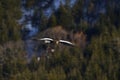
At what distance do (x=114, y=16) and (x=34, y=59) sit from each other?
3871 millimetres

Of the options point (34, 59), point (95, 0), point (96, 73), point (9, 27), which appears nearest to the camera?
point (96, 73)

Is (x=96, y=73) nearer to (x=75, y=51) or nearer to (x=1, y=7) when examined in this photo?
(x=75, y=51)

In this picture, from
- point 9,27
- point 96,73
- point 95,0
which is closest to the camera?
point 96,73

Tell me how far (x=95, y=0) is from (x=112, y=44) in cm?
400

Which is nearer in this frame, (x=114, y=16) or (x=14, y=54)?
(x=14, y=54)

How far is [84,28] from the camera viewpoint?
18.0 metres

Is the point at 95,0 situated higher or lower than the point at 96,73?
higher

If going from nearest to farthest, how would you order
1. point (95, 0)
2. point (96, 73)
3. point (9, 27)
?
point (96, 73) → point (9, 27) → point (95, 0)

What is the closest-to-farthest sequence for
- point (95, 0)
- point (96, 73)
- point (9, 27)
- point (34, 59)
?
point (96, 73) < point (34, 59) < point (9, 27) < point (95, 0)

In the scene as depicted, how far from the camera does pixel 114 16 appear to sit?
59.5ft

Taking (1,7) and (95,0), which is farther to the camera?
(95,0)

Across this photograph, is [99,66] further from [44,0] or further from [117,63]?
[44,0]

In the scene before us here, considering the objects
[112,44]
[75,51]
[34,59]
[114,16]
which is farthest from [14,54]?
[114,16]

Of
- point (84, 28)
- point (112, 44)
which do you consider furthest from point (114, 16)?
point (112, 44)
